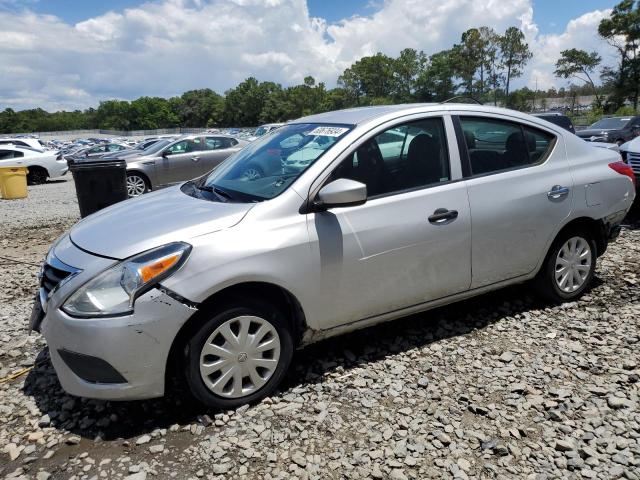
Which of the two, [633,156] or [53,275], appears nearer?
[53,275]

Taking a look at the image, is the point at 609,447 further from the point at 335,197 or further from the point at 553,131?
the point at 553,131

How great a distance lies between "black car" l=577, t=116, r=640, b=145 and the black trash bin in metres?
15.6

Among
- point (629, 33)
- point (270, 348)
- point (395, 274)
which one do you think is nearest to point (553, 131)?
point (395, 274)

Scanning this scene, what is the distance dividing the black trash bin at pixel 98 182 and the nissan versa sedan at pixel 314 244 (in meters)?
3.65

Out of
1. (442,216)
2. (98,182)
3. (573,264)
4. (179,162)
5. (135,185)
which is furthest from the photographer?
(179,162)

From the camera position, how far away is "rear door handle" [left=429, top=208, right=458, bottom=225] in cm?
355

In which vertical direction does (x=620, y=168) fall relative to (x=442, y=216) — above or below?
above

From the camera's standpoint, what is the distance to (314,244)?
3.14m

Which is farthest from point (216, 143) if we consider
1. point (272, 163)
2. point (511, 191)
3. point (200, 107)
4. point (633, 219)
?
point (200, 107)

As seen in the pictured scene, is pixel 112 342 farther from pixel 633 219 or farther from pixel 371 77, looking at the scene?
pixel 371 77

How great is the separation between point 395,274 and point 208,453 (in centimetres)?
157

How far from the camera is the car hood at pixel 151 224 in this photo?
290 centimetres

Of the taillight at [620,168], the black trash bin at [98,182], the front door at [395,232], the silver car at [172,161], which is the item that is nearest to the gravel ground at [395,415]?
the front door at [395,232]

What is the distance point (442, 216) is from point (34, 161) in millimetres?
19742
